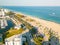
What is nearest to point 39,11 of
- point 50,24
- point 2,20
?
point 50,24

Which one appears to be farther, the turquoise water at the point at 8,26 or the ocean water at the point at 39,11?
the ocean water at the point at 39,11

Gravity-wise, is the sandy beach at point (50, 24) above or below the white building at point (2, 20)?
below

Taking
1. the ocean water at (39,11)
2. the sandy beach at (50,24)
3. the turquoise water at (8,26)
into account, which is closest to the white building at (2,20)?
the turquoise water at (8,26)

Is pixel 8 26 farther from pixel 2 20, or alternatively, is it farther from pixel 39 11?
pixel 39 11

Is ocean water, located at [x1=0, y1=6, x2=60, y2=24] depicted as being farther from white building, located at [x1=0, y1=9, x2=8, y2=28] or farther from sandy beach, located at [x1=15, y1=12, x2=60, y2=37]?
white building, located at [x1=0, y1=9, x2=8, y2=28]

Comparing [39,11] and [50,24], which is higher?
[39,11]

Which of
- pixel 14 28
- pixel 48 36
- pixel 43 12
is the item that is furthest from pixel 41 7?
pixel 14 28

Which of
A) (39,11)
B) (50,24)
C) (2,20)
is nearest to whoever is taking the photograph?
(2,20)

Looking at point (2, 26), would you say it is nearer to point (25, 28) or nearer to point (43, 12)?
point (25, 28)

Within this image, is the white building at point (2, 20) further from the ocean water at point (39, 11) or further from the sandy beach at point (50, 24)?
the sandy beach at point (50, 24)

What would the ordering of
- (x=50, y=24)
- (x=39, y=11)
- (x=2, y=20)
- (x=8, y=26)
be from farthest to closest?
(x=50, y=24) < (x=39, y=11) < (x=2, y=20) < (x=8, y=26)

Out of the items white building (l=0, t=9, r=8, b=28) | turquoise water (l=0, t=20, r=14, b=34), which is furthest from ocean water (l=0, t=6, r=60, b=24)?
turquoise water (l=0, t=20, r=14, b=34)
